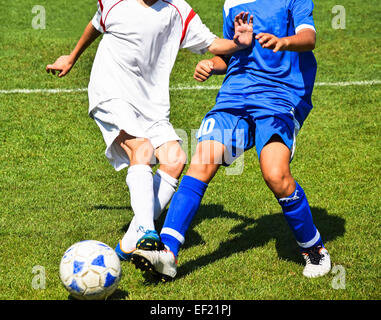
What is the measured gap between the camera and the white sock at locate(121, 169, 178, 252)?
505 centimetres

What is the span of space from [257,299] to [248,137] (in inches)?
46.8

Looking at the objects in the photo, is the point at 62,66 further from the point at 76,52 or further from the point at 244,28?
the point at 244,28

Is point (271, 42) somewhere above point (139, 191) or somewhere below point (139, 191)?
above

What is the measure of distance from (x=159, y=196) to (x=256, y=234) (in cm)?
95

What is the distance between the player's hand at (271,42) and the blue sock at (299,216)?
99 cm

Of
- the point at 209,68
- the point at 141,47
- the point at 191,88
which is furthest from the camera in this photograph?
the point at 191,88

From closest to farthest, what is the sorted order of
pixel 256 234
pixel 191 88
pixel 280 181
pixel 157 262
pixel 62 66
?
pixel 157 262
pixel 280 181
pixel 62 66
pixel 256 234
pixel 191 88

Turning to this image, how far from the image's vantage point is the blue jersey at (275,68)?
4.88 meters

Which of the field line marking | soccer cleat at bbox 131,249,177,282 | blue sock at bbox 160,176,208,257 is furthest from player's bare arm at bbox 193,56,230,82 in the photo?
the field line marking

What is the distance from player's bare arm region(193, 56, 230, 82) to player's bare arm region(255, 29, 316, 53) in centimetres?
50

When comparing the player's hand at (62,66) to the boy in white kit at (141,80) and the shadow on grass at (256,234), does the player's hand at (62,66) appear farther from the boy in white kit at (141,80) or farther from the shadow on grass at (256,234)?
the shadow on grass at (256,234)

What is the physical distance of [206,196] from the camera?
6.55m

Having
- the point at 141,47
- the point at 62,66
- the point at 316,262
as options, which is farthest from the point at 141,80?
the point at 316,262

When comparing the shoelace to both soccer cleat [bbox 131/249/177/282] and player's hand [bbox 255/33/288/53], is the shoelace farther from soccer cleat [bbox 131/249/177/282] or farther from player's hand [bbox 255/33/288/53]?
player's hand [bbox 255/33/288/53]
